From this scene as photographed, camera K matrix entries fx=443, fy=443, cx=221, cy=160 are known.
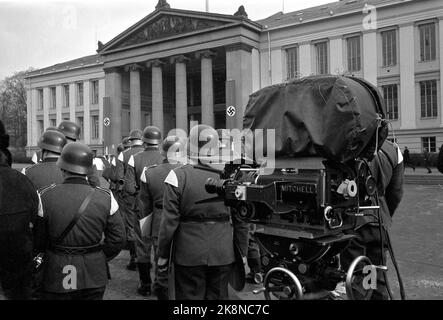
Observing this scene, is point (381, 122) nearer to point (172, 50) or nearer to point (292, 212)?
point (292, 212)

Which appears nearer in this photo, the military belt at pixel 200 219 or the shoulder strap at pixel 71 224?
the shoulder strap at pixel 71 224

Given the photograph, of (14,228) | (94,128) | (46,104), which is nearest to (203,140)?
(14,228)

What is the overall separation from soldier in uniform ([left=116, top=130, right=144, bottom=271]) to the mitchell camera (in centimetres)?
485

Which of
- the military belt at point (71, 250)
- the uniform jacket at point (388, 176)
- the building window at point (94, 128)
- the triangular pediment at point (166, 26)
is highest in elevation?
the triangular pediment at point (166, 26)

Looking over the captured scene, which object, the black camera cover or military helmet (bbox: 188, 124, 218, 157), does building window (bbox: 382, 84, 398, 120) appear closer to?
military helmet (bbox: 188, 124, 218, 157)

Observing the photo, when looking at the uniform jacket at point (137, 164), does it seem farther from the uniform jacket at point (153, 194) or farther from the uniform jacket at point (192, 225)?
the uniform jacket at point (192, 225)

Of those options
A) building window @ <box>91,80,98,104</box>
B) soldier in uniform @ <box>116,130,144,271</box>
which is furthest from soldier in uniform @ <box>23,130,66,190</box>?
building window @ <box>91,80,98,104</box>

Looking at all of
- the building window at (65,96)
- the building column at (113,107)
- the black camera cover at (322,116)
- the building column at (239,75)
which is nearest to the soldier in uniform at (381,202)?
the black camera cover at (322,116)

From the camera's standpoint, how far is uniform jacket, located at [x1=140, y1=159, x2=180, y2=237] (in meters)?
5.80

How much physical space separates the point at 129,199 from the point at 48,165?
2.38 m

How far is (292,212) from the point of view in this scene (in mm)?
2857

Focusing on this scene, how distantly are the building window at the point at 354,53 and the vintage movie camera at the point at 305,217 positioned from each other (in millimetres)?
37166

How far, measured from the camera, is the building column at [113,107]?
47562 millimetres

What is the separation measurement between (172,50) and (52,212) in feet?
136
